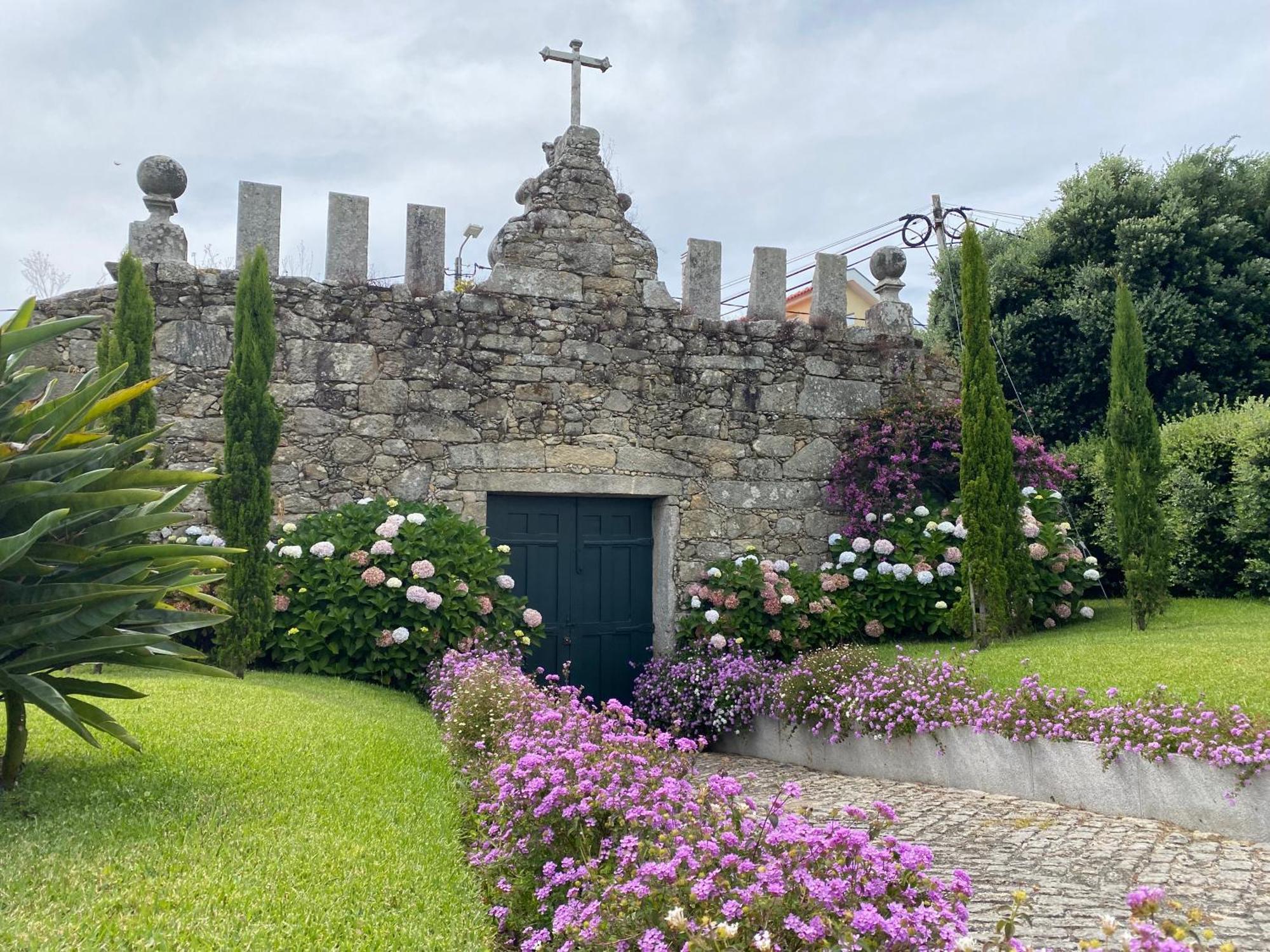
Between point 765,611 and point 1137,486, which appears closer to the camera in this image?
point 1137,486

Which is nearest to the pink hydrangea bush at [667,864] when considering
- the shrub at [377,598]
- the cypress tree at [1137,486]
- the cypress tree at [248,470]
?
the cypress tree at [248,470]

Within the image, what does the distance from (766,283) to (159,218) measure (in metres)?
4.93

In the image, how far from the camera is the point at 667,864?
2398 millimetres

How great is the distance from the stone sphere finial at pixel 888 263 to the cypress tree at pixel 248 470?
17.9 ft

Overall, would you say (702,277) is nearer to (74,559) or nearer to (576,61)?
(576,61)

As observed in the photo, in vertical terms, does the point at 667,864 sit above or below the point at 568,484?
below

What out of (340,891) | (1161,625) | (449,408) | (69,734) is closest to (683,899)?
(340,891)

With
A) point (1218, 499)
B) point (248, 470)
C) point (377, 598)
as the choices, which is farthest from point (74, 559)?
point (1218, 499)

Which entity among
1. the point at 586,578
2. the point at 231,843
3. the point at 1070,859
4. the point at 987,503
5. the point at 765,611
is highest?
the point at 987,503

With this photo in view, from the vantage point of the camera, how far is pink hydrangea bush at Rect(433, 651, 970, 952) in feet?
7.23

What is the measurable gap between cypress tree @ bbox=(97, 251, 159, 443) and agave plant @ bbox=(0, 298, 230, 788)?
3.56 m

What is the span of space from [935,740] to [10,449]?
492cm

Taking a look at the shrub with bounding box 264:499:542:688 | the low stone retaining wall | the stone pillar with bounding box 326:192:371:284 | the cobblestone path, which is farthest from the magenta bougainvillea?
the stone pillar with bounding box 326:192:371:284

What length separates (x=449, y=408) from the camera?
26.8ft
